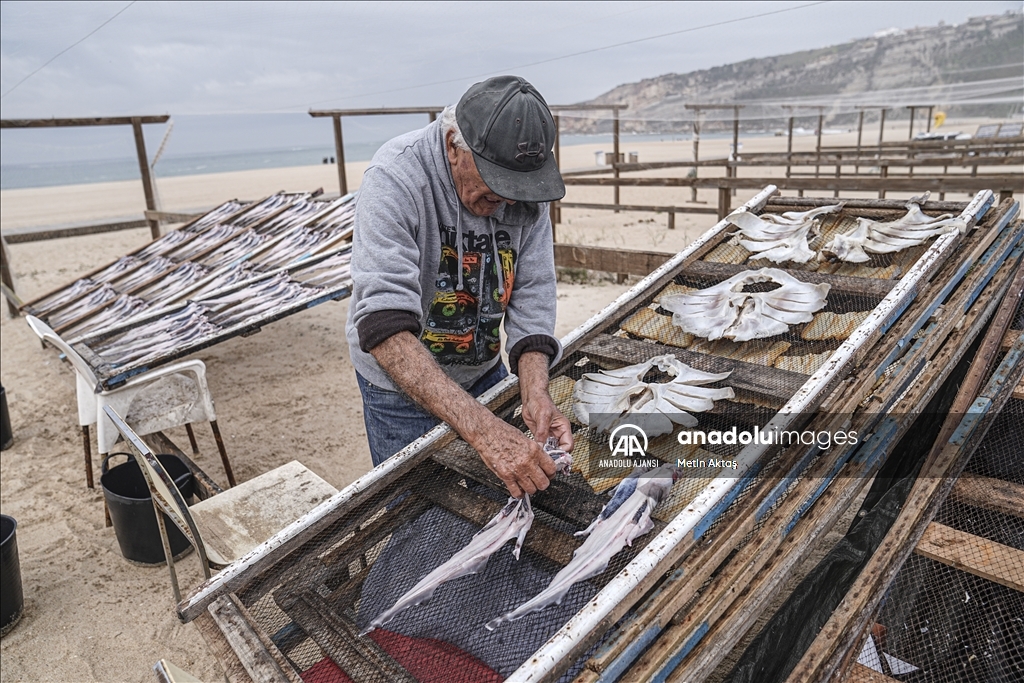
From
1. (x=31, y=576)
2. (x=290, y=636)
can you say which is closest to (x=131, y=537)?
(x=31, y=576)

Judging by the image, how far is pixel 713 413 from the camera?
2393 mm

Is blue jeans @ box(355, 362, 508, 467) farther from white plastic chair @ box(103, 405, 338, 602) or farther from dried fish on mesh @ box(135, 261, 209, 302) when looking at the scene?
dried fish on mesh @ box(135, 261, 209, 302)

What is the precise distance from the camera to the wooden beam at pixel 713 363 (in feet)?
7.70

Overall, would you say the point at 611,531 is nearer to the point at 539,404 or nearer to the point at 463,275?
the point at 539,404

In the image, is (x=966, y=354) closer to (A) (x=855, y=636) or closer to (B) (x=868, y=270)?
(B) (x=868, y=270)

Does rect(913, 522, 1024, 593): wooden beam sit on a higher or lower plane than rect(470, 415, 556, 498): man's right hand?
lower

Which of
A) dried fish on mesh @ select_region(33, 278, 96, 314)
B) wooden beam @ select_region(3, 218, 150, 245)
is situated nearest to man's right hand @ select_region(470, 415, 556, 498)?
dried fish on mesh @ select_region(33, 278, 96, 314)

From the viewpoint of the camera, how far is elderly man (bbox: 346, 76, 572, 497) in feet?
6.41

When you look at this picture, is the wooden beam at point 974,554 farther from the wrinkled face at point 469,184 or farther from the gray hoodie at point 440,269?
the wrinkled face at point 469,184

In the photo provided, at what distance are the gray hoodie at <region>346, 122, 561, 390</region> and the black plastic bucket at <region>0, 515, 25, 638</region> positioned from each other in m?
2.32

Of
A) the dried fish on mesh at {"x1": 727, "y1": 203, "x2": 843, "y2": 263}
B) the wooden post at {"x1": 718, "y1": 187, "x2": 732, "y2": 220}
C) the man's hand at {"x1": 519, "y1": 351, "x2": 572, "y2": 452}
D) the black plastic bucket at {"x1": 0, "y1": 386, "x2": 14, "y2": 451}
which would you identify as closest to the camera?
the man's hand at {"x1": 519, "y1": 351, "x2": 572, "y2": 452}

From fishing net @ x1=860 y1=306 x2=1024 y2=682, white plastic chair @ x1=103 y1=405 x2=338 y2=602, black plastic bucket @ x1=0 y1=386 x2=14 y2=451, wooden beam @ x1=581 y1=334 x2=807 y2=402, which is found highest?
wooden beam @ x1=581 y1=334 x2=807 y2=402

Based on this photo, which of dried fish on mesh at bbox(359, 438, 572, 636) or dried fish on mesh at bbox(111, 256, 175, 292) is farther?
dried fish on mesh at bbox(111, 256, 175, 292)

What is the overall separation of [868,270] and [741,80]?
8103cm
